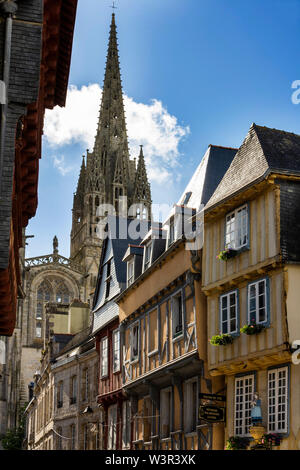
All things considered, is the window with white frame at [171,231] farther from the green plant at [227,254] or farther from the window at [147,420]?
the window at [147,420]

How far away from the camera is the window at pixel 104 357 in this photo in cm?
2658

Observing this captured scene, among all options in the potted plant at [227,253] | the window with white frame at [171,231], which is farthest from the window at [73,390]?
the potted plant at [227,253]

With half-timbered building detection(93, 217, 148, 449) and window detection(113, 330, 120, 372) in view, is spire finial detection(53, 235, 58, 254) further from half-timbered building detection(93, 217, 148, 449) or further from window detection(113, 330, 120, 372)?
window detection(113, 330, 120, 372)

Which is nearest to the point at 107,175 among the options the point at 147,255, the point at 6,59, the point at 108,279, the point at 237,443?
the point at 108,279

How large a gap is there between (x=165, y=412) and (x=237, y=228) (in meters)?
6.22

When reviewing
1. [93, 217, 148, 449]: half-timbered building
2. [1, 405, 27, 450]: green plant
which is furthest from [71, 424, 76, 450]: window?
[1, 405, 27, 450]: green plant

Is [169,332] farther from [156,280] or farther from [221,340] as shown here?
[221,340]

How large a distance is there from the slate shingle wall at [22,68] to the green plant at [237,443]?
6.87m

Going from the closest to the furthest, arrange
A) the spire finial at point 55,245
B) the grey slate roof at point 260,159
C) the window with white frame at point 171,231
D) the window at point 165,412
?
the grey slate roof at point 260,159 < the window at point 165,412 < the window with white frame at point 171,231 < the spire finial at point 55,245

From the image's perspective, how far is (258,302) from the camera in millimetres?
16500

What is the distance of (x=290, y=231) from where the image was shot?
16375mm

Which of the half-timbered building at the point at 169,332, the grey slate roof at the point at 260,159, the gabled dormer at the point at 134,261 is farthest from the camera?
the gabled dormer at the point at 134,261

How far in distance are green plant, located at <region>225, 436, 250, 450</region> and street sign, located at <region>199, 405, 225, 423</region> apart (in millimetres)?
714

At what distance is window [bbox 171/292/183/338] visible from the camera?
66.6 ft
